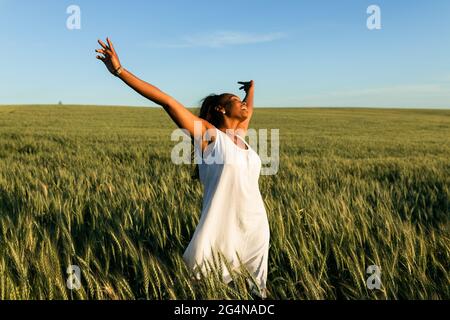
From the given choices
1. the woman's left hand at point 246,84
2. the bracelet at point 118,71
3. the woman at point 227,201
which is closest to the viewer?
the bracelet at point 118,71

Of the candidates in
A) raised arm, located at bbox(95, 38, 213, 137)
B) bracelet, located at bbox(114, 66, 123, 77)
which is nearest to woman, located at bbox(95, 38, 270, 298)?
raised arm, located at bbox(95, 38, 213, 137)

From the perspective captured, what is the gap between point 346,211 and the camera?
3.34 m

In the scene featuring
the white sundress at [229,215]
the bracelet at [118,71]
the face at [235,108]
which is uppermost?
the bracelet at [118,71]

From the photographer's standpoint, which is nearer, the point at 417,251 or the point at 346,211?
the point at 417,251

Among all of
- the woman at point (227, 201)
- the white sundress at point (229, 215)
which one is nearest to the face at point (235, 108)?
the woman at point (227, 201)

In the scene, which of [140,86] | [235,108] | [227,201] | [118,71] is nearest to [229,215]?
[227,201]

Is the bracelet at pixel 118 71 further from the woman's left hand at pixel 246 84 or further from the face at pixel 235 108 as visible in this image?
the woman's left hand at pixel 246 84

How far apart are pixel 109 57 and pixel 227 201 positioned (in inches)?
40.0

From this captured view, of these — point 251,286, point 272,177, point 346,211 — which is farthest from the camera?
point 272,177

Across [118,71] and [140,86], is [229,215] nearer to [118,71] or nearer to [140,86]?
[140,86]

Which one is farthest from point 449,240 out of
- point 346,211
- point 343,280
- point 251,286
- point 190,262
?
point 190,262

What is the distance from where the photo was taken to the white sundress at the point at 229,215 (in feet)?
7.60
